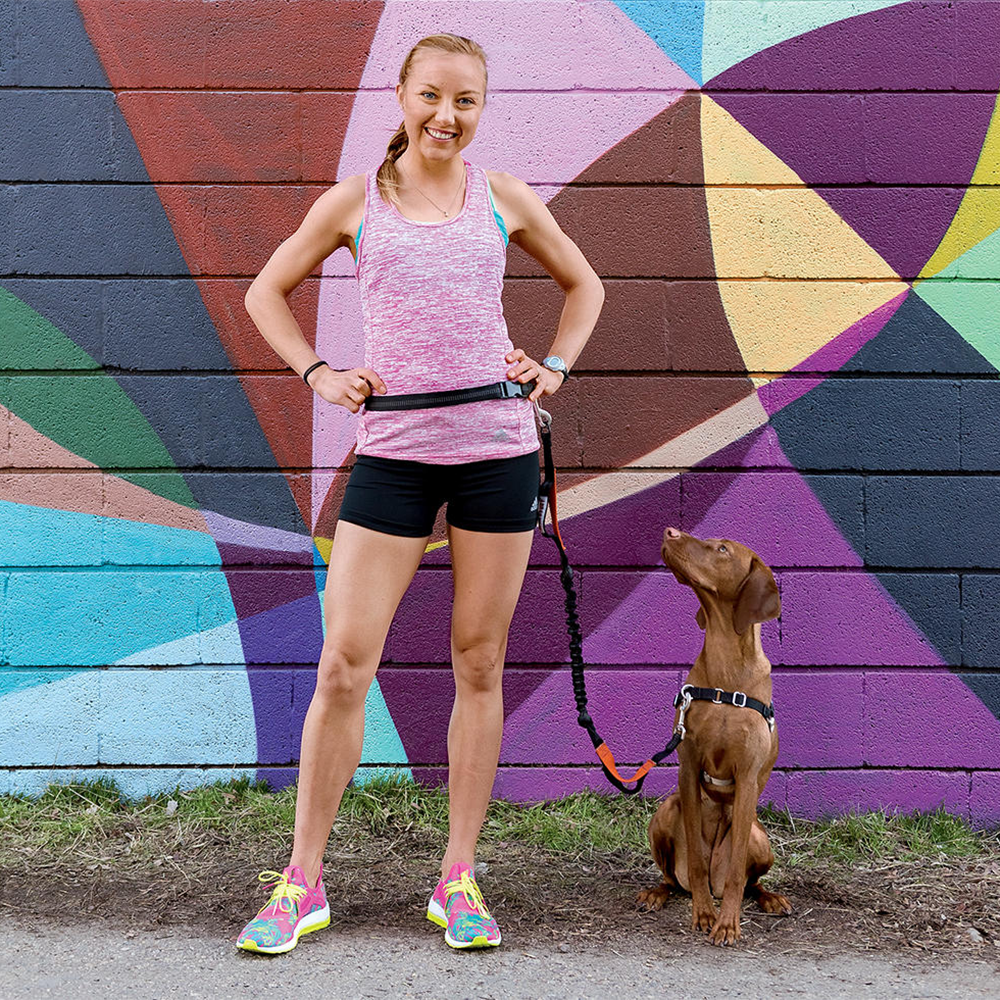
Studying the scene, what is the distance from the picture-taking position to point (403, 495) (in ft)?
8.04

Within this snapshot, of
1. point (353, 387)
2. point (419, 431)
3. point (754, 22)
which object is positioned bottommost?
point (419, 431)

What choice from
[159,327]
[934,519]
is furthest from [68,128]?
[934,519]

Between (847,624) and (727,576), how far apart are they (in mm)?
920

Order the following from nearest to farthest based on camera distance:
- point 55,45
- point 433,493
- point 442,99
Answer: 1. point 442,99
2. point 433,493
3. point 55,45

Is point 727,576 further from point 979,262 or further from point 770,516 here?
point 979,262

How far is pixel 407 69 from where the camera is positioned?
244 cm

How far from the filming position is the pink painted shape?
3.37 metres

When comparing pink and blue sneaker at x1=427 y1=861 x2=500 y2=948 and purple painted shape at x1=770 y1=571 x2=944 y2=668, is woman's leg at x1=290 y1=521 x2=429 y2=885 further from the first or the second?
purple painted shape at x1=770 y1=571 x2=944 y2=668

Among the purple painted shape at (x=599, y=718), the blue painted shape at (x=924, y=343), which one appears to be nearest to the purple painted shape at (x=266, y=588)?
the purple painted shape at (x=599, y=718)

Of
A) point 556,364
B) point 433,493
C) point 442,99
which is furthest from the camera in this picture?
point 556,364

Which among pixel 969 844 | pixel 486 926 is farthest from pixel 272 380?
pixel 969 844

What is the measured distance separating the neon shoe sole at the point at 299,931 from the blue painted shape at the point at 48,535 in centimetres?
149

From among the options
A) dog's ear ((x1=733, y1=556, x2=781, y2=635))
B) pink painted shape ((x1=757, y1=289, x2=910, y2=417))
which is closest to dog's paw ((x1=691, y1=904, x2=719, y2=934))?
dog's ear ((x1=733, y1=556, x2=781, y2=635))

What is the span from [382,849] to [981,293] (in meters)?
2.62
